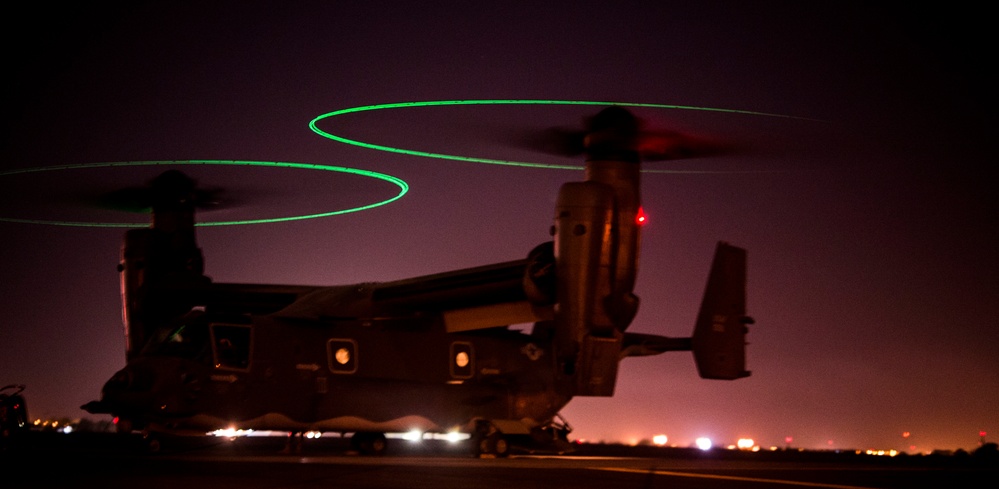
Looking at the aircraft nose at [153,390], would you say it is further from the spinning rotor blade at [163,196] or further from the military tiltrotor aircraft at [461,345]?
the spinning rotor blade at [163,196]

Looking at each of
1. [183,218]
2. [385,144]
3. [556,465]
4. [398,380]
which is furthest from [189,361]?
[183,218]

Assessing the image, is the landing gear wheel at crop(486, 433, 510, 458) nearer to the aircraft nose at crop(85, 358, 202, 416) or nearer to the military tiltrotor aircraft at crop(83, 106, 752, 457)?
the military tiltrotor aircraft at crop(83, 106, 752, 457)

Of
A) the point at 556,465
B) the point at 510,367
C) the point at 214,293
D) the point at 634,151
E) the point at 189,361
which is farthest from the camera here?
the point at 214,293

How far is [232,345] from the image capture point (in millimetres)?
21250

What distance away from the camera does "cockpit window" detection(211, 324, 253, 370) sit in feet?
69.1

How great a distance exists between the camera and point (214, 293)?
94.0 ft

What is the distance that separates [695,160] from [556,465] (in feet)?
29.2

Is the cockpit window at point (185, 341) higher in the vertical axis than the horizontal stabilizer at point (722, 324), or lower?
lower

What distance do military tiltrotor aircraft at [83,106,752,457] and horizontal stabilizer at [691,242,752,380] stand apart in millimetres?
31

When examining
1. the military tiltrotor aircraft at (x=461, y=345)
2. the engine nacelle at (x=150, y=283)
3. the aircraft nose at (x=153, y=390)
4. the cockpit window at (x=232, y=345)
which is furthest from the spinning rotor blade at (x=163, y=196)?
the aircraft nose at (x=153, y=390)

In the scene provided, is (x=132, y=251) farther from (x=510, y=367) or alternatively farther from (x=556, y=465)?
(x=556, y=465)

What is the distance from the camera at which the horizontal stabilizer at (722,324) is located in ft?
77.5

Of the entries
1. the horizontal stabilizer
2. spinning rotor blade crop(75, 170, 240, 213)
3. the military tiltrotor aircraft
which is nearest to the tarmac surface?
the military tiltrotor aircraft

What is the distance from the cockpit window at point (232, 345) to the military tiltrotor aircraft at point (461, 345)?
0.02 m
